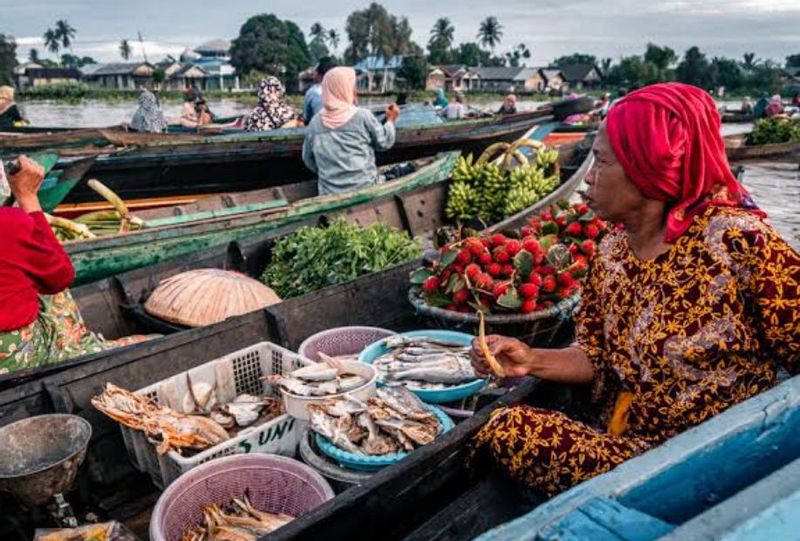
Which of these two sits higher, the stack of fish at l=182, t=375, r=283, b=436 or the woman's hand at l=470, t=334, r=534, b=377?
the woman's hand at l=470, t=334, r=534, b=377

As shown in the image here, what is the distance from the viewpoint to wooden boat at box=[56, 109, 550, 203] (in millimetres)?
7586

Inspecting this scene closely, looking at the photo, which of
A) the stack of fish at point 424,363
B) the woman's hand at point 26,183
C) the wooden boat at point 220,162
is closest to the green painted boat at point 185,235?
the woman's hand at point 26,183

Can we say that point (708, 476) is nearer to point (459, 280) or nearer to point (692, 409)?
point (692, 409)

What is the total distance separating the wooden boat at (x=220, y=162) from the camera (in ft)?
24.9

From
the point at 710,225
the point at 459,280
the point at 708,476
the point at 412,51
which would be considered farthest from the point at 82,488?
the point at 412,51

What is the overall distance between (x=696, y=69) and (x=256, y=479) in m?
77.3

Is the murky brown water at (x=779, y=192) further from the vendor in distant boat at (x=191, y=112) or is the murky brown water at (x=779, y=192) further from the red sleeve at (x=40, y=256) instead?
the vendor in distant boat at (x=191, y=112)

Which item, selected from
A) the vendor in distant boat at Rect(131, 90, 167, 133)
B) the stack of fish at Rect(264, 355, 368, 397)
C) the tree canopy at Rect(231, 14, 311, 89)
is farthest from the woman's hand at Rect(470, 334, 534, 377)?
the tree canopy at Rect(231, 14, 311, 89)

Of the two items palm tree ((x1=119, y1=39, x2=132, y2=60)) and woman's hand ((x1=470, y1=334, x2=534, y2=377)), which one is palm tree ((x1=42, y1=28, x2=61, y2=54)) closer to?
palm tree ((x1=119, y1=39, x2=132, y2=60))

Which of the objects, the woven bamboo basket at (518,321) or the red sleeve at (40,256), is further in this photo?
the woven bamboo basket at (518,321)

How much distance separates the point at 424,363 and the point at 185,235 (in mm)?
3138

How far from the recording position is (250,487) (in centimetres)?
229

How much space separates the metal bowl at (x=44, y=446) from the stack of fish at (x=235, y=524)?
48 cm

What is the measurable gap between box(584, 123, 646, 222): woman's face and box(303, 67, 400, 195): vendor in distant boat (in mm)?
4209
